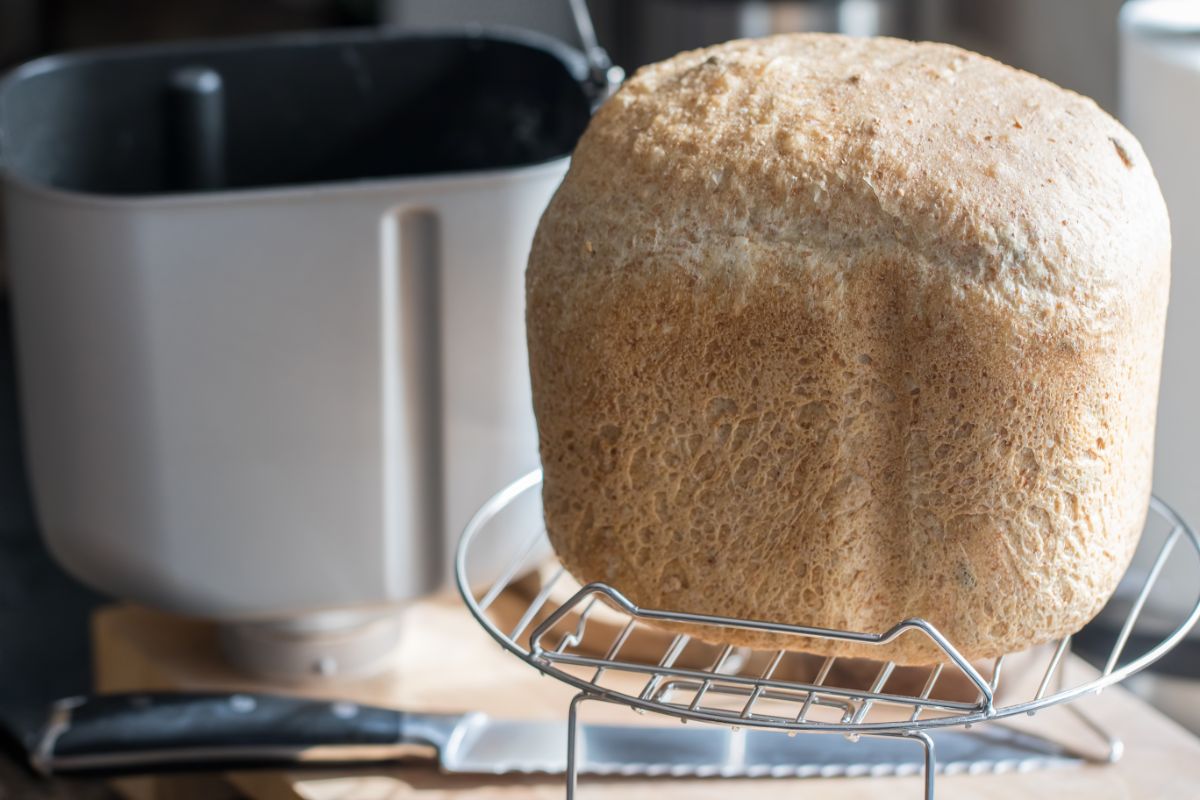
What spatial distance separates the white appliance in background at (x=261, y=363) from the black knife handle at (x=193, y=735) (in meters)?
0.07

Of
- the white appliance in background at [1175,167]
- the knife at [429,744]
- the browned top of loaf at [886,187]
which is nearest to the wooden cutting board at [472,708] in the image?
the knife at [429,744]

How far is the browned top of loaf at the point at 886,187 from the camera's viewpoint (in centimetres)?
60

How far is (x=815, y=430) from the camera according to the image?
637mm

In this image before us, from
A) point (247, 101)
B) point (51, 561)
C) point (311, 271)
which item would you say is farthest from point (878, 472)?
point (51, 561)

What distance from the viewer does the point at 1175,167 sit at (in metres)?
0.91

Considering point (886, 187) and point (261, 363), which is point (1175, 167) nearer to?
point (886, 187)

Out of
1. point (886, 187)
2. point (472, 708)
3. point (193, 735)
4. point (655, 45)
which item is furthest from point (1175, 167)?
point (655, 45)

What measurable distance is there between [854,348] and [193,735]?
48 cm

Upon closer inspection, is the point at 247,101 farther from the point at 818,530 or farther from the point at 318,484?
the point at 818,530

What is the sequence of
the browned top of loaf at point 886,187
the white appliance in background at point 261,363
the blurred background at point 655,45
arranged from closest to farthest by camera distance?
the browned top of loaf at point 886,187
the white appliance in background at point 261,363
the blurred background at point 655,45

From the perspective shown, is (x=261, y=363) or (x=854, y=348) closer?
(x=854, y=348)

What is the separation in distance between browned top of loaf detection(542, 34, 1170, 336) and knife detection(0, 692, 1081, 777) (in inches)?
12.8

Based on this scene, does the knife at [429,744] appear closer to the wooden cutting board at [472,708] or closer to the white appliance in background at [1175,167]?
the wooden cutting board at [472,708]

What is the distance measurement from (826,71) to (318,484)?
1.31 feet
